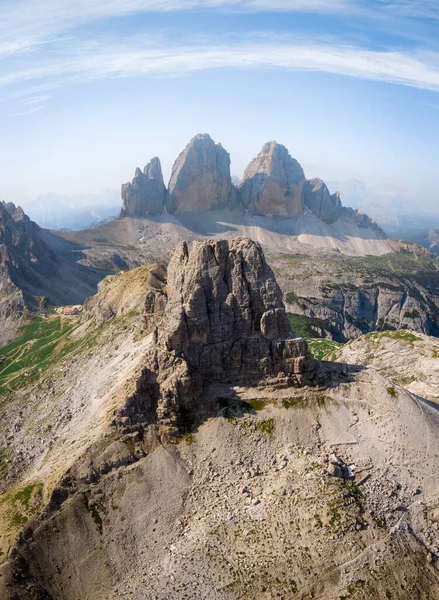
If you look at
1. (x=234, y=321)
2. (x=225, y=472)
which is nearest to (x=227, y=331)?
(x=234, y=321)

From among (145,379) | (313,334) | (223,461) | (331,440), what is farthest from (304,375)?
(313,334)

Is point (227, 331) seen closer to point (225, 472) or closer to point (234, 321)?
point (234, 321)

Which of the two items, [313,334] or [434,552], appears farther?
[313,334]

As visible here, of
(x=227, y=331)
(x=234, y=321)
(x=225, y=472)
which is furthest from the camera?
(x=234, y=321)

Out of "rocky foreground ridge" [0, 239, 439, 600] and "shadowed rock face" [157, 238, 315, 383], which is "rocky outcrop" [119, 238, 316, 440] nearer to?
"shadowed rock face" [157, 238, 315, 383]

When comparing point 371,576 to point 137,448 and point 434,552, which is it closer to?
point 434,552

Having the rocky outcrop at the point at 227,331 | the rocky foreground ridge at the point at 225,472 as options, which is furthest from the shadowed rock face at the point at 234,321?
the rocky foreground ridge at the point at 225,472

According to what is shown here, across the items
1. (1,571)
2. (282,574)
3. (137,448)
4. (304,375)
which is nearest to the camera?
(1,571)

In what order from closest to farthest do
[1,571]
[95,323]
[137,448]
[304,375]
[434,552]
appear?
[1,571], [434,552], [137,448], [304,375], [95,323]
